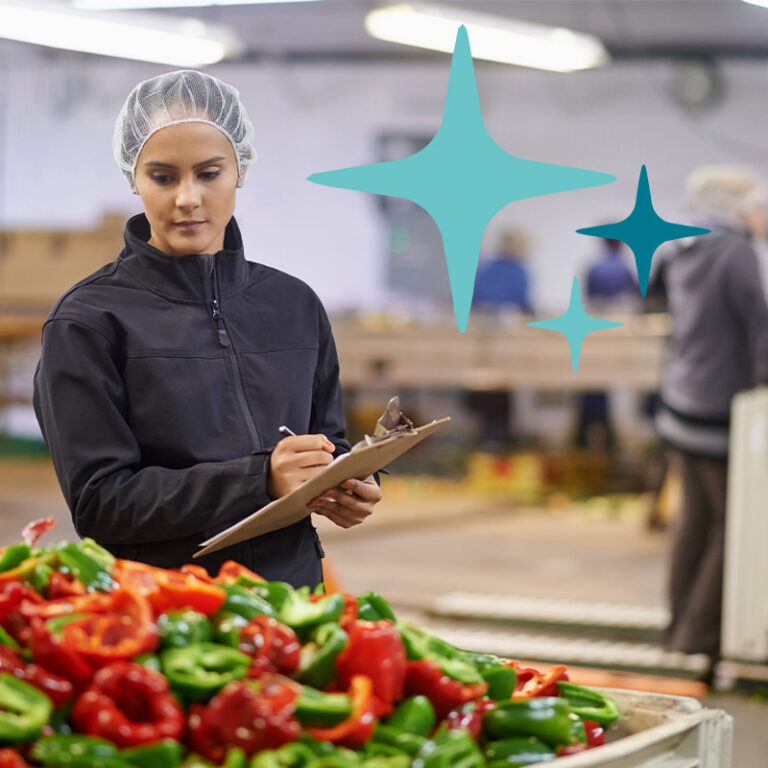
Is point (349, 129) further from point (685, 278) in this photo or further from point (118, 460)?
point (118, 460)

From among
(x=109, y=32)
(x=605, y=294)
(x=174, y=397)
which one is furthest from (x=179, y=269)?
(x=605, y=294)

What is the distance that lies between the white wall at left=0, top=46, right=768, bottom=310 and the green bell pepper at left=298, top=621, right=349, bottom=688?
874cm

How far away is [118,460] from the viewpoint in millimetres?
1422

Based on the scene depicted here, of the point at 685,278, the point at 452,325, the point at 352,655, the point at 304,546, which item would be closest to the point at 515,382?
the point at 452,325

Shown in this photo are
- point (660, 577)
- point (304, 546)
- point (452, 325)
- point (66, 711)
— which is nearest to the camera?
point (66, 711)

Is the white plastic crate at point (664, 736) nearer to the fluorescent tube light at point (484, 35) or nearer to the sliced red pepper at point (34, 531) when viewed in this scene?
the sliced red pepper at point (34, 531)

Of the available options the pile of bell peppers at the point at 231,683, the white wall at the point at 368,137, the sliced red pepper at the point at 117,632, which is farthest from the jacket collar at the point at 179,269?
the white wall at the point at 368,137

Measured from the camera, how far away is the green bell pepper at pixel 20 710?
3.11ft

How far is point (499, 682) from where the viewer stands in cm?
123

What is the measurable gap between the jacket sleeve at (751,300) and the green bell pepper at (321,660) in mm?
3106

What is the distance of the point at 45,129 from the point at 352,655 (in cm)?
996

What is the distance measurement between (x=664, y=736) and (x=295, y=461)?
0.49 metres

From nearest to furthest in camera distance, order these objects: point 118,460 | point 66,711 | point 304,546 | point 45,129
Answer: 1. point 66,711
2. point 118,460
3. point 304,546
4. point 45,129

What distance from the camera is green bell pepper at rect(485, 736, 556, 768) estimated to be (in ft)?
3.56
